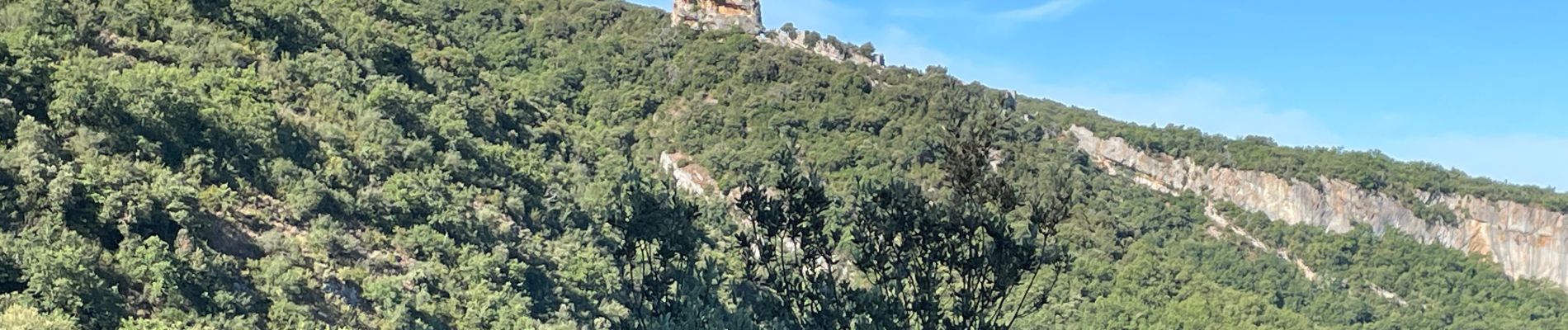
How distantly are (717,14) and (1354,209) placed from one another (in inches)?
1694

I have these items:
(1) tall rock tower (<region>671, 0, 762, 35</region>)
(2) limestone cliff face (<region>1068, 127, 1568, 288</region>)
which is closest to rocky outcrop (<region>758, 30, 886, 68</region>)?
(1) tall rock tower (<region>671, 0, 762, 35</region>)

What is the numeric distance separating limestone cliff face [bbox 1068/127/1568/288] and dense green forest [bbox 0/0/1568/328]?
131 centimetres

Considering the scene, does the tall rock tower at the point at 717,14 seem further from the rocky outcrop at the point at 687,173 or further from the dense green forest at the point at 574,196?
the rocky outcrop at the point at 687,173

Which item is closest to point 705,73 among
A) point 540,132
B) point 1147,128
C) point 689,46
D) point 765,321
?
point 689,46

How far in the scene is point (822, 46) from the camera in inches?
3743

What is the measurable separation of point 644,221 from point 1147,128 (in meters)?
94.6

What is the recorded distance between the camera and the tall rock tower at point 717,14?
95.6 m

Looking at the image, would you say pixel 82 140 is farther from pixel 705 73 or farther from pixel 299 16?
pixel 705 73

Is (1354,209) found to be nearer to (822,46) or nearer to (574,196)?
(822,46)

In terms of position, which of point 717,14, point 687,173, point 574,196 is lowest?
point 687,173

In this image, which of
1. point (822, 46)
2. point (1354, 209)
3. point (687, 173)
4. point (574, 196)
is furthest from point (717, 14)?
point (1354, 209)

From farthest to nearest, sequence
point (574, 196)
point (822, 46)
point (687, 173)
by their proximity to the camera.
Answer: point (822, 46) → point (687, 173) → point (574, 196)

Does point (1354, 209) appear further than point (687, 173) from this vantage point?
Yes

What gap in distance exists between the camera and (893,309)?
1602 cm
